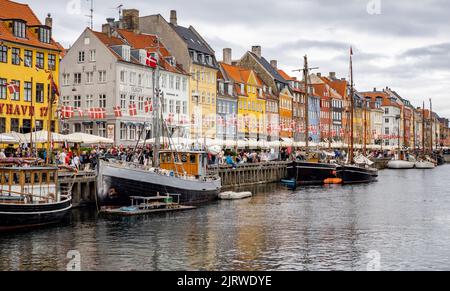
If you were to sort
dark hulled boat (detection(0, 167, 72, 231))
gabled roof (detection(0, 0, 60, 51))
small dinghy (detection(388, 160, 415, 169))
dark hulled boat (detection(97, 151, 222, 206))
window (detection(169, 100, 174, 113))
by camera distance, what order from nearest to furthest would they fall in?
dark hulled boat (detection(0, 167, 72, 231)) < dark hulled boat (detection(97, 151, 222, 206)) < gabled roof (detection(0, 0, 60, 51)) < window (detection(169, 100, 174, 113)) < small dinghy (detection(388, 160, 415, 169))

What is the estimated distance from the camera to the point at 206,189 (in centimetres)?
4666

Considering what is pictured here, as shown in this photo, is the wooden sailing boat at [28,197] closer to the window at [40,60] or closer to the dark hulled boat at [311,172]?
the window at [40,60]

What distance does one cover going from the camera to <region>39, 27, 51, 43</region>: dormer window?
5938 cm

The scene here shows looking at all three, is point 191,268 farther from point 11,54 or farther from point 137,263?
point 11,54

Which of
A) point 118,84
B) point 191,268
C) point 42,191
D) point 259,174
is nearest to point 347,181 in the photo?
point 259,174

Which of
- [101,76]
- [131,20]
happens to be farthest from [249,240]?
[131,20]

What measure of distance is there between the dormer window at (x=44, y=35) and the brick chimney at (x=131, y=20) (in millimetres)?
20629

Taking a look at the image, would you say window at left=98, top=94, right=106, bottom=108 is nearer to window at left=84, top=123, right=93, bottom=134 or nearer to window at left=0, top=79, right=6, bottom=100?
window at left=84, top=123, right=93, bottom=134

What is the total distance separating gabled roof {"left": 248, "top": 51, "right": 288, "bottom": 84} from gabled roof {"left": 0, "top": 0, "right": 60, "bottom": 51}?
5429 cm

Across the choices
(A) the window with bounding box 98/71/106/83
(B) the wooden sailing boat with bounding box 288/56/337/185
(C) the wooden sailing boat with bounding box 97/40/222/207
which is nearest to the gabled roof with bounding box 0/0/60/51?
(A) the window with bounding box 98/71/106/83

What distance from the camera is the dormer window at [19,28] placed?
56.5 meters

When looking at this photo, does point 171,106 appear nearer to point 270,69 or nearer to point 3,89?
point 3,89

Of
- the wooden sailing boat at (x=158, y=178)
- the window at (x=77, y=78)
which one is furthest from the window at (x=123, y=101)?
the wooden sailing boat at (x=158, y=178)
